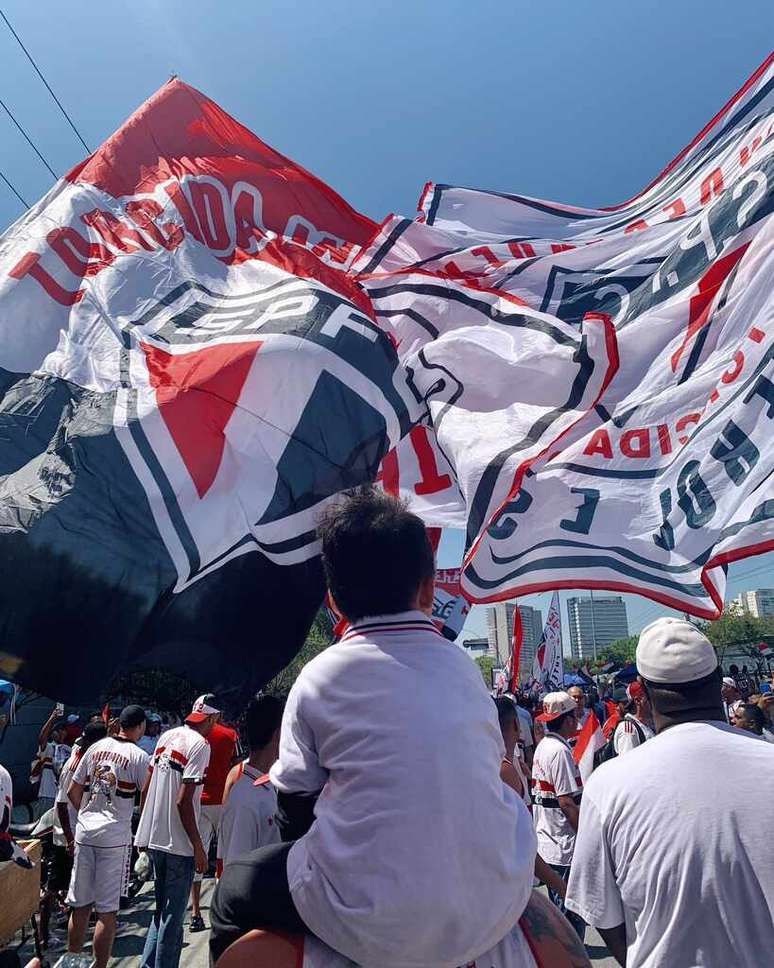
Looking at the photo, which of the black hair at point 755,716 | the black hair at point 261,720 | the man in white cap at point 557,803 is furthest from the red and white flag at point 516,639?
the black hair at point 261,720

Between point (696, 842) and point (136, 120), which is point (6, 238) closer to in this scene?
point (136, 120)

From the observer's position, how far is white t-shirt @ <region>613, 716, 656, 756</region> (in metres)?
6.02

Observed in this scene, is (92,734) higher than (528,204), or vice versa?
(528,204)

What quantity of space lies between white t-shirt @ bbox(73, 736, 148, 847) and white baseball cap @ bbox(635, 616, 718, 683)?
497 centimetres

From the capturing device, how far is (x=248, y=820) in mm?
3529

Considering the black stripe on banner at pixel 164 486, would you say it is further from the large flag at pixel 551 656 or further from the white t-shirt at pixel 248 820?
the large flag at pixel 551 656

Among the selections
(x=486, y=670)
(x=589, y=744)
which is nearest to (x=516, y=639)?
(x=589, y=744)

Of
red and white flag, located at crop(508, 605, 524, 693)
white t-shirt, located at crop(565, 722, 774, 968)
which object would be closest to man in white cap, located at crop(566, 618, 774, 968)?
white t-shirt, located at crop(565, 722, 774, 968)

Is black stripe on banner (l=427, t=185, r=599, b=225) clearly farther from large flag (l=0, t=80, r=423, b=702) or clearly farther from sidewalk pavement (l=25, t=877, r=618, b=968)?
sidewalk pavement (l=25, t=877, r=618, b=968)

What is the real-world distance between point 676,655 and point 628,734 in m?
4.56

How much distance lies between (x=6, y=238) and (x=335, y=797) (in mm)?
4284

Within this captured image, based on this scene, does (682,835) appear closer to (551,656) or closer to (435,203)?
(435,203)

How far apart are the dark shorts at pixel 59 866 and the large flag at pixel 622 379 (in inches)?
216

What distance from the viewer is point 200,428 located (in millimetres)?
3566
